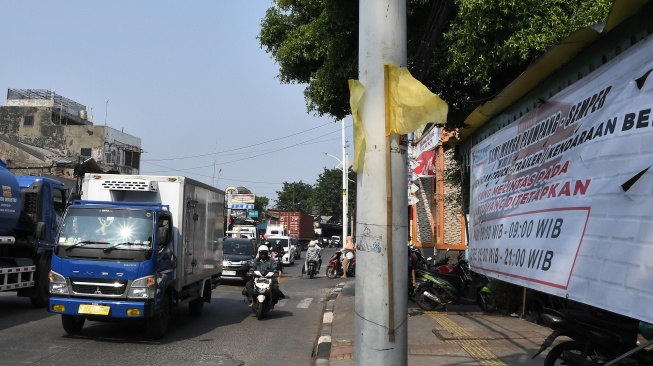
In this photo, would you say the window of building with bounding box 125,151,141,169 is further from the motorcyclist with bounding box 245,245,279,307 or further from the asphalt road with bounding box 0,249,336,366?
the motorcyclist with bounding box 245,245,279,307

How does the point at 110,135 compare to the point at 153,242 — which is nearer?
the point at 153,242

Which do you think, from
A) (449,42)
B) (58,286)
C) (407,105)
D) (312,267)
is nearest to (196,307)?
(58,286)

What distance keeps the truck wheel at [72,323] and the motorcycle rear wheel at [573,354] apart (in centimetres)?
760

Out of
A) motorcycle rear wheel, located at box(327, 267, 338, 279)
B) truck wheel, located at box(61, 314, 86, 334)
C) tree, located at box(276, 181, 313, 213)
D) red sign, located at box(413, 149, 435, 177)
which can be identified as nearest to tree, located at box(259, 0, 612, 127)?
truck wheel, located at box(61, 314, 86, 334)

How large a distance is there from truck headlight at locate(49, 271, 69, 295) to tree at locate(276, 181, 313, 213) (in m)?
97.1

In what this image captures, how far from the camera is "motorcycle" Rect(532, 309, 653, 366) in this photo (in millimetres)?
5059

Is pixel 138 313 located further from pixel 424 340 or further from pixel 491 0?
pixel 491 0

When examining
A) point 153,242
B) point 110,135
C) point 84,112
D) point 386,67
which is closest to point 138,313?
point 153,242

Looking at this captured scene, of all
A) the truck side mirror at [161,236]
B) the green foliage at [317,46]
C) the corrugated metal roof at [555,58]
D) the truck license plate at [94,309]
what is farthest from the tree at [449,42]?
the truck license plate at [94,309]

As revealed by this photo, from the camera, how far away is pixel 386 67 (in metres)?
4.02

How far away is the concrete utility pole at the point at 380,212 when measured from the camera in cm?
391

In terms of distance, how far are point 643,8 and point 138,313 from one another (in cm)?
813

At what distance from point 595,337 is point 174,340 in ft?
23.5

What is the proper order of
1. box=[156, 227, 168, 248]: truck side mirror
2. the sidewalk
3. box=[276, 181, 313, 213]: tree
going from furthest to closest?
box=[276, 181, 313, 213]: tree → box=[156, 227, 168, 248]: truck side mirror → the sidewalk
